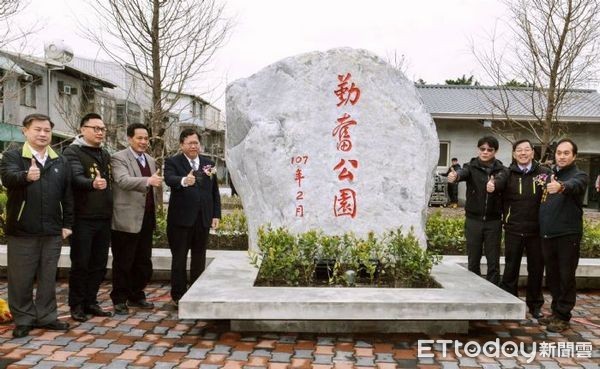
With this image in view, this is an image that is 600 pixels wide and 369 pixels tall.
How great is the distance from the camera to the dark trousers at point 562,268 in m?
4.96

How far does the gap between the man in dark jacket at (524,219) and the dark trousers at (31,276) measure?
13.7 feet

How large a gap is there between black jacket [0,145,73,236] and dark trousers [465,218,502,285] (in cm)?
404

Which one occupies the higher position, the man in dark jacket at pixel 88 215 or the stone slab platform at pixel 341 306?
the man in dark jacket at pixel 88 215

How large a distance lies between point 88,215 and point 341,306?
2.40 metres

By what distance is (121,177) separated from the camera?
528cm

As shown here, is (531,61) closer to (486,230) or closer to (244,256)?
(486,230)

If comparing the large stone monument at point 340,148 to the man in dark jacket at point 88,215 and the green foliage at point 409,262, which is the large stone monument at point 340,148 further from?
the man in dark jacket at point 88,215

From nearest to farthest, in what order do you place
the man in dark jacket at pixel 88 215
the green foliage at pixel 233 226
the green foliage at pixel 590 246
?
1. the man in dark jacket at pixel 88 215
2. the green foliage at pixel 590 246
3. the green foliage at pixel 233 226

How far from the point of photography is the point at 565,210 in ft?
16.3

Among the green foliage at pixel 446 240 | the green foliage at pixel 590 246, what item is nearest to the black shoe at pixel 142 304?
the green foliage at pixel 446 240

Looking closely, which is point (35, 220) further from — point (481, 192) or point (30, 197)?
point (481, 192)

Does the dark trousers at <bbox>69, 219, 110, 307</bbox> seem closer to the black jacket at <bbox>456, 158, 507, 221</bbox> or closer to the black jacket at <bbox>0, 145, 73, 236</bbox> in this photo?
the black jacket at <bbox>0, 145, 73, 236</bbox>

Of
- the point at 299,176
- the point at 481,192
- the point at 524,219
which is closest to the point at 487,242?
the point at 481,192

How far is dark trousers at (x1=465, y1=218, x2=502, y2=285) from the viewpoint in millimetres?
5871
